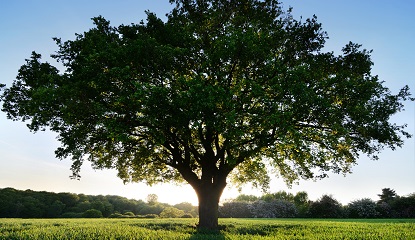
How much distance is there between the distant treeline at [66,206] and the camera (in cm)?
5650

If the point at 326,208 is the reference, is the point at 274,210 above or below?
below

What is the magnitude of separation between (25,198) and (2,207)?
420 cm

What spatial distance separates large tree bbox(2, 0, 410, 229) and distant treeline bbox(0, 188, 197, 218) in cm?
3406

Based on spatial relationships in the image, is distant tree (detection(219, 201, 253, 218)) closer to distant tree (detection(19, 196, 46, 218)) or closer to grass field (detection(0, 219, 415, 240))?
distant tree (detection(19, 196, 46, 218))

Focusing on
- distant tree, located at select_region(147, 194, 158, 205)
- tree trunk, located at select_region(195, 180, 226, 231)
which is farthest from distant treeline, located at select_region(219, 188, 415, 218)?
tree trunk, located at select_region(195, 180, 226, 231)

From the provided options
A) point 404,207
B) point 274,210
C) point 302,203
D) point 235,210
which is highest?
point 302,203

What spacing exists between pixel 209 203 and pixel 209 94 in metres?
9.23

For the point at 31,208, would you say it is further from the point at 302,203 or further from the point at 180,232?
the point at 302,203

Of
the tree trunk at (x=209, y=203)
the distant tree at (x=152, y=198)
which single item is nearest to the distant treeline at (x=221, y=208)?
the distant tree at (x=152, y=198)

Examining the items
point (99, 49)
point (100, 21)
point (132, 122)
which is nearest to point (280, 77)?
point (132, 122)

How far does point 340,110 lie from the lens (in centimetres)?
1873

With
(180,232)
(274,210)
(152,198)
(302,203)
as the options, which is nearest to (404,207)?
(274,210)

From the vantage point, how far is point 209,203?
22.0m

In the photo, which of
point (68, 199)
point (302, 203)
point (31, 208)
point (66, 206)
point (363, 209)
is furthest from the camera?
point (302, 203)
